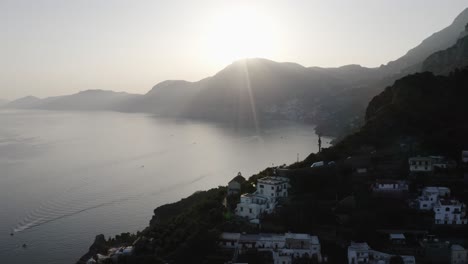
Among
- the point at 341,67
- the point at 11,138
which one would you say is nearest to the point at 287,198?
the point at 11,138

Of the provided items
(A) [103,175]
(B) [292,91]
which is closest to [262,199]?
(A) [103,175]

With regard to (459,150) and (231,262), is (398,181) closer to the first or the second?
(459,150)

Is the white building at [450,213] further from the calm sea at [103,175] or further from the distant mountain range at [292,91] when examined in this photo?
the distant mountain range at [292,91]

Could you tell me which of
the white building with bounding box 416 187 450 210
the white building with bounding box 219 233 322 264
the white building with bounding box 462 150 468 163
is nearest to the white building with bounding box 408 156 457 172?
the white building with bounding box 462 150 468 163

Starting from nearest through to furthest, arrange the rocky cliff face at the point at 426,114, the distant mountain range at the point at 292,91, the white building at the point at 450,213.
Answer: the white building at the point at 450,213
the rocky cliff face at the point at 426,114
the distant mountain range at the point at 292,91

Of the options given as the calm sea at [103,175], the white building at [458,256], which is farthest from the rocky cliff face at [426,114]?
the calm sea at [103,175]

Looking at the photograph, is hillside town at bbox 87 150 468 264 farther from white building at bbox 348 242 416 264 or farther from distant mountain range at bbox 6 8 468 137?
distant mountain range at bbox 6 8 468 137
